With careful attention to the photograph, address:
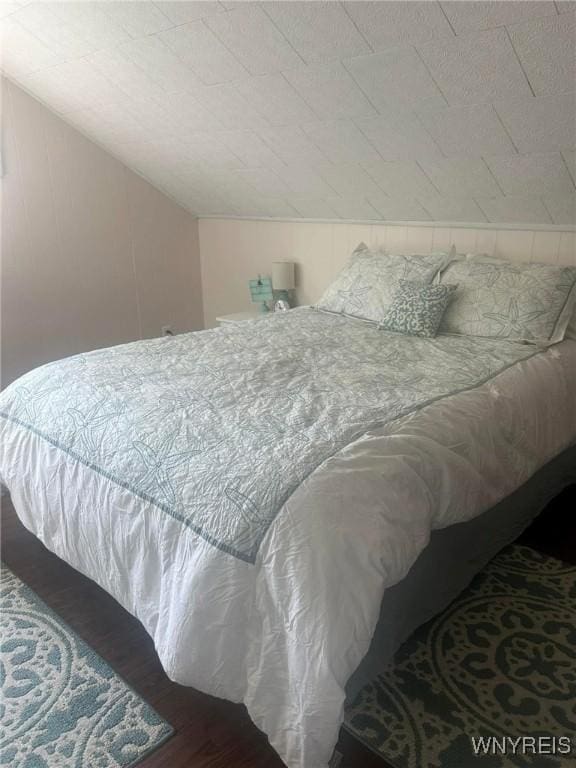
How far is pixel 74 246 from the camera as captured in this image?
3.68 m

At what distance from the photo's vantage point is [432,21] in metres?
1.76

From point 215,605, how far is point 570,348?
1811 mm

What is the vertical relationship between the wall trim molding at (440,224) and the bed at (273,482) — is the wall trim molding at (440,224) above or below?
above

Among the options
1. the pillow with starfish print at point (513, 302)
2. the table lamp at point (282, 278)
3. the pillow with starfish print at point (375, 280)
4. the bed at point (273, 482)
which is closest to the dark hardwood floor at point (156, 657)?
the bed at point (273, 482)

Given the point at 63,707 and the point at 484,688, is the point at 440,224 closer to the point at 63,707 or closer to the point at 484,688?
the point at 484,688

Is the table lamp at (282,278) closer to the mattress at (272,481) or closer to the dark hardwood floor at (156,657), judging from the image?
the mattress at (272,481)

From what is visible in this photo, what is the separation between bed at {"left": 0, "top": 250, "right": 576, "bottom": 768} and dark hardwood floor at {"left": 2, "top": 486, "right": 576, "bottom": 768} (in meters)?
0.19

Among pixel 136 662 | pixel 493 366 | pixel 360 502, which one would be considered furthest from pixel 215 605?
pixel 493 366

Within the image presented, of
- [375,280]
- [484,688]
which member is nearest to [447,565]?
[484,688]

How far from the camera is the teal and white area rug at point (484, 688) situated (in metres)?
1.37

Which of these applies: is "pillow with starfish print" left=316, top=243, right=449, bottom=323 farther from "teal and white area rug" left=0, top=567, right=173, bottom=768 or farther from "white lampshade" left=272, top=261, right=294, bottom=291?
"teal and white area rug" left=0, top=567, right=173, bottom=768

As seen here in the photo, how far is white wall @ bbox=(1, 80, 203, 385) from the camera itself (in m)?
3.38

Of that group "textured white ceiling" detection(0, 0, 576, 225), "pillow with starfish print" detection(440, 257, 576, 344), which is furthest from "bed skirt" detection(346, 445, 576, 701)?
"textured white ceiling" detection(0, 0, 576, 225)

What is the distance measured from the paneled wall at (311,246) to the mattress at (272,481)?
74 cm
